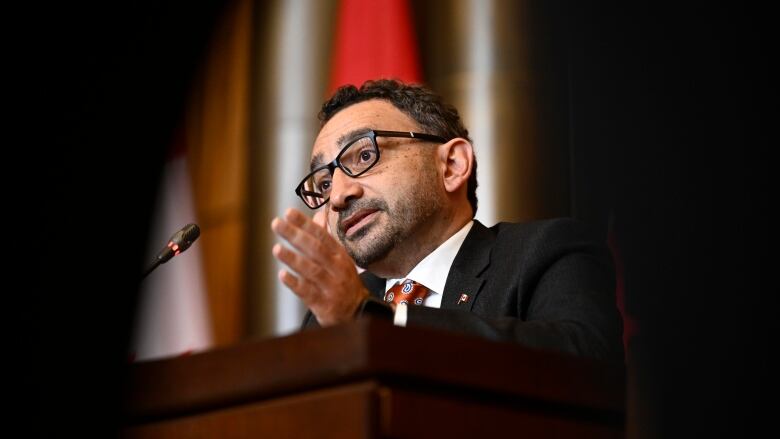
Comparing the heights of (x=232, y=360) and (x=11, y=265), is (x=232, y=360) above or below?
below

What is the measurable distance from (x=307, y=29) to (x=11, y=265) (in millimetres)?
2050

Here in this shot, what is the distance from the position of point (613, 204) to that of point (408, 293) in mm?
1144

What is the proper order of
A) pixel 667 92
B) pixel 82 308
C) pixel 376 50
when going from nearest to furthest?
pixel 667 92 < pixel 82 308 < pixel 376 50

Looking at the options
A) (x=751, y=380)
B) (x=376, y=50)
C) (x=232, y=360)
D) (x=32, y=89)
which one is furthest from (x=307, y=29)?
(x=751, y=380)

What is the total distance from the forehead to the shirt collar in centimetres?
28

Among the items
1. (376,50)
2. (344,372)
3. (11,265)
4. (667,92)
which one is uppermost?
(376,50)

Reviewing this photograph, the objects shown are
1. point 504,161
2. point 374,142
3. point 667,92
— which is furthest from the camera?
point 504,161

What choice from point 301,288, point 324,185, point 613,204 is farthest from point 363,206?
point 613,204

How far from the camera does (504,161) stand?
269 centimetres

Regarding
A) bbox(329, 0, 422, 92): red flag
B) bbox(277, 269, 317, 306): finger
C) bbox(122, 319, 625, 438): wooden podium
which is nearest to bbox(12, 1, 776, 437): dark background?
bbox(122, 319, 625, 438): wooden podium

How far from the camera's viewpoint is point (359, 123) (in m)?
2.19

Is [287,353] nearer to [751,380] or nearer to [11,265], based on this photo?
[11,265]

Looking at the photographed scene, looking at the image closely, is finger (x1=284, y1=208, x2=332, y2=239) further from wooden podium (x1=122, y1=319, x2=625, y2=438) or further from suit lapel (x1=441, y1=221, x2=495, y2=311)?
suit lapel (x1=441, y1=221, x2=495, y2=311)

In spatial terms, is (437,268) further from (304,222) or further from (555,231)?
(304,222)
